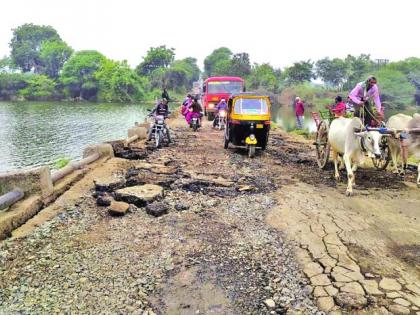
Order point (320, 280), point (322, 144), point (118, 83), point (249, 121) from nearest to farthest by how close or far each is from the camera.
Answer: point (320, 280), point (322, 144), point (249, 121), point (118, 83)

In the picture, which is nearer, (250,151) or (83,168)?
Answer: (83,168)

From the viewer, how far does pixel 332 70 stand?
69750 mm

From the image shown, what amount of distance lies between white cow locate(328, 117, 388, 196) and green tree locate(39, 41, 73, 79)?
8286 cm

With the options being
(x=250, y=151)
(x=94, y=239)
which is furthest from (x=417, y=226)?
(x=250, y=151)

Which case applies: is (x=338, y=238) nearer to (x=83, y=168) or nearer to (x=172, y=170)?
(x=172, y=170)

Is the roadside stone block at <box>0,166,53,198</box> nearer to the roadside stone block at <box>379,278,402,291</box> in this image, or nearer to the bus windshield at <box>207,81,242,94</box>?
the roadside stone block at <box>379,278,402,291</box>

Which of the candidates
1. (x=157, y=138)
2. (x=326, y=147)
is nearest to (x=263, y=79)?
(x=157, y=138)

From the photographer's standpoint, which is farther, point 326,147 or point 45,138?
point 45,138

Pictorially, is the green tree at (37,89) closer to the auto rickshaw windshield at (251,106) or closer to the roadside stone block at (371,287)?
the auto rickshaw windshield at (251,106)

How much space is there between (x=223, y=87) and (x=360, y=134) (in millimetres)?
16313

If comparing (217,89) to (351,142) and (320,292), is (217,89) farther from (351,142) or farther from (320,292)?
(320,292)

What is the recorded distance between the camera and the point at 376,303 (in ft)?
12.3

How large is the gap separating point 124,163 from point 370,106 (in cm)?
585

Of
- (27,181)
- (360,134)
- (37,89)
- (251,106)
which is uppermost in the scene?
(251,106)
